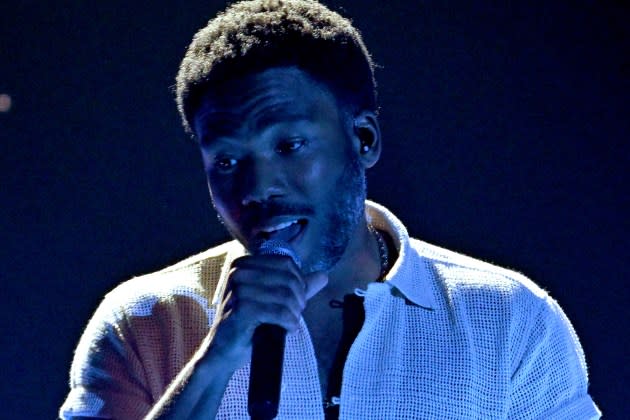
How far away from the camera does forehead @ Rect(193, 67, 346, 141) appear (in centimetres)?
209

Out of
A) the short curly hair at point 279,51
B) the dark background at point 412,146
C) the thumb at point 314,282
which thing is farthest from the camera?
the dark background at point 412,146

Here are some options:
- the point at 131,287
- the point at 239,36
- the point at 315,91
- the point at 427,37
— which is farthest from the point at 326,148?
the point at 427,37

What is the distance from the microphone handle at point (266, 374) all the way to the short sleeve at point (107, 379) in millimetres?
524

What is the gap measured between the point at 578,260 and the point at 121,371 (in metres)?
1.59

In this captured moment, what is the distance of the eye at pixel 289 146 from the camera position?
2.09 metres

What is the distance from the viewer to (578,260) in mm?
3148

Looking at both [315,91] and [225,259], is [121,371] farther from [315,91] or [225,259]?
[315,91]

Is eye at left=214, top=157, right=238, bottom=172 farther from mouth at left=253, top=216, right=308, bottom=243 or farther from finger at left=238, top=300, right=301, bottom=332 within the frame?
finger at left=238, top=300, right=301, bottom=332

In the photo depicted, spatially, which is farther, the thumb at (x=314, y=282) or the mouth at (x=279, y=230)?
the mouth at (x=279, y=230)

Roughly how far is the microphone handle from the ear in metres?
0.75

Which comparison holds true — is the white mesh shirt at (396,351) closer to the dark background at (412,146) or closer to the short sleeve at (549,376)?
the short sleeve at (549,376)

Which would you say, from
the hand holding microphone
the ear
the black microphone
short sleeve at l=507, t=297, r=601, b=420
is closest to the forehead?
the ear

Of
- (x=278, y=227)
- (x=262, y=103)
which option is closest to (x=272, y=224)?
(x=278, y=227)

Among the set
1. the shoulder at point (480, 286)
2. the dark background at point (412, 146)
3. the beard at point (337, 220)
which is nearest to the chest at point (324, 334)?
the beard at point (337, 220)
